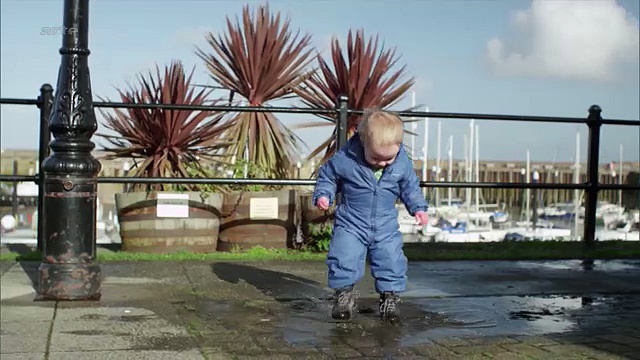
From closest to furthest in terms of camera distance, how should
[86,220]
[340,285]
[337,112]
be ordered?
[340,285], [86,220], [337,112]

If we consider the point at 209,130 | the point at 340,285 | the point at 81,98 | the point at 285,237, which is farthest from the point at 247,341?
the point at 209,130

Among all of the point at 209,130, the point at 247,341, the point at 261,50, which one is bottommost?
the point at 247,341

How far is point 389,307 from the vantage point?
487cm

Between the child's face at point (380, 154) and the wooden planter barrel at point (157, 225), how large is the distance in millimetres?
3402

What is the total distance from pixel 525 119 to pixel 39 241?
205 inches

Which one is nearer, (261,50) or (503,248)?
(503,248)

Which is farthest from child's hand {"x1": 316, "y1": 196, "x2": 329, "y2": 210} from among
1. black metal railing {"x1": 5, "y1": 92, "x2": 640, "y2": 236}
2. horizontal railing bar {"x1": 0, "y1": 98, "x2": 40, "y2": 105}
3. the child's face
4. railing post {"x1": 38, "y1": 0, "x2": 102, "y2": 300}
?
horizontal railing bar {"x1": 0, "y1": 98, "x2": 40, "y2": 105}

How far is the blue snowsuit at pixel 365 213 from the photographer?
4891mm

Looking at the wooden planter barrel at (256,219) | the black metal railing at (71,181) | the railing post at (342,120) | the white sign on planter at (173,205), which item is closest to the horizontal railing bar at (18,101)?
the white sign on planter at (173,205)

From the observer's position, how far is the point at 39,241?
7.59m

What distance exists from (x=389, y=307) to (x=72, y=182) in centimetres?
229

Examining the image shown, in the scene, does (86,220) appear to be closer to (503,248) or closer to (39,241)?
(39,241)

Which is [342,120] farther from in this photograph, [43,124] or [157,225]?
[43,124]

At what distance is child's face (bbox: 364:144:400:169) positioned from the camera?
15.4ft
